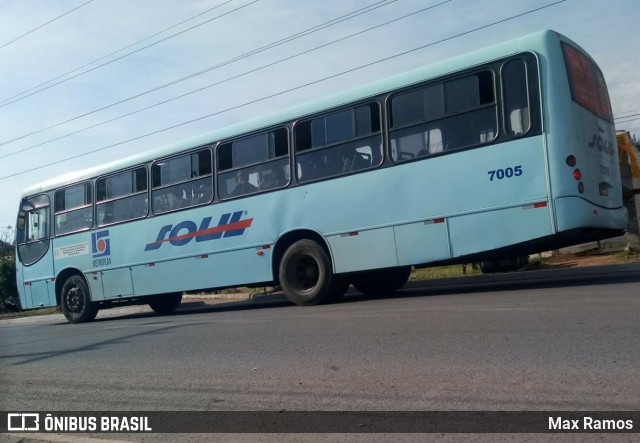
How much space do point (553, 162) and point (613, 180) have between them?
1731 millimetres

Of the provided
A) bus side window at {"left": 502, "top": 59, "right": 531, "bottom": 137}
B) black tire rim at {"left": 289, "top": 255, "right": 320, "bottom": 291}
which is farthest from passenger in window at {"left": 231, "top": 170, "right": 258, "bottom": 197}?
bus side window at {"left": 502, "top": 59, "right": 531, "bottom": 137}

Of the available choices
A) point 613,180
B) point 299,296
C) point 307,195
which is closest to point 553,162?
point 613,180

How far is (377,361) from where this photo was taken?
19.6 feet

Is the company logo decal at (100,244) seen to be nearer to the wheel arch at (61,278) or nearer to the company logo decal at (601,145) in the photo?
the wheel arch at (61,278)

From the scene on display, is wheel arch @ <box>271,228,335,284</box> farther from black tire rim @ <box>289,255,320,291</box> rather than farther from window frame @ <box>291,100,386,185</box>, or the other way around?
window frame @ <box>291,100,386,185</box>

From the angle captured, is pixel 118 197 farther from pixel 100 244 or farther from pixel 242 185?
pixel 242 185

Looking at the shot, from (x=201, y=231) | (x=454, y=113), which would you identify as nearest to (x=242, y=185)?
(x=201, y=231)

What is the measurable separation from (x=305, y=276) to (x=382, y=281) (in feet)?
6.50

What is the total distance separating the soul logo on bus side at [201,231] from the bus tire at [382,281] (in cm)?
249

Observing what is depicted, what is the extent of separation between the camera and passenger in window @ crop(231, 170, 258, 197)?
11859 millimetres

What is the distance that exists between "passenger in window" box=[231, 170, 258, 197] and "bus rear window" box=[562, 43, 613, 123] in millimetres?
5674

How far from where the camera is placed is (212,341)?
8.39 m

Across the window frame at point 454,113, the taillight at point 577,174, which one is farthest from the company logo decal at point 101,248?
the taillight at point 577,174

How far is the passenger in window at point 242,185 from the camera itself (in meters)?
11.9
